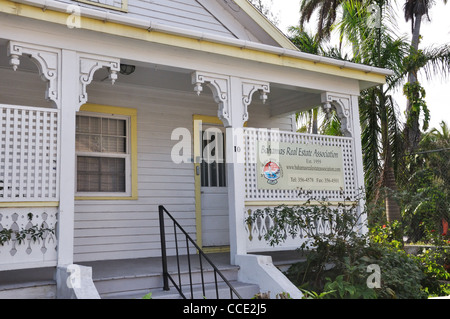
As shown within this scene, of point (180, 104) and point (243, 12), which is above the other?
point (243, 12)

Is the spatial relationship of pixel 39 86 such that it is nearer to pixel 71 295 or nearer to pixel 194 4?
pixel 194 4

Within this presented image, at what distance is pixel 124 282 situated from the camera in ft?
18.2

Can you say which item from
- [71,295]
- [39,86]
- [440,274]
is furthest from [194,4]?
[440,274]

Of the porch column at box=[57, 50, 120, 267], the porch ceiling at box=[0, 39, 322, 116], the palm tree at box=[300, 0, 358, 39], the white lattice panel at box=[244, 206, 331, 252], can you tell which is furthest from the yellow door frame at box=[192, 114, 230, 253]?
the palm tree at box=[300, 0, 358, 39]

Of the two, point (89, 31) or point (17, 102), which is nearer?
point (89, 31)

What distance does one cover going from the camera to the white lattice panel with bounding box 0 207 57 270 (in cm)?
502

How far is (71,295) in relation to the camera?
4730mm

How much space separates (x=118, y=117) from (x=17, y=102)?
159cm

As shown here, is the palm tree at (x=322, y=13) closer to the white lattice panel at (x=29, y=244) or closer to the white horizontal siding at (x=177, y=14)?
the white horizontal siding at (x=177, y=14)

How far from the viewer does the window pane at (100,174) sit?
7.38m

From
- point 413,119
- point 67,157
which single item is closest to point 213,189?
point 67,157

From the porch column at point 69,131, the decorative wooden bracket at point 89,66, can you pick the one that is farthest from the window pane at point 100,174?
the decorative wooden bracket at point 89,66

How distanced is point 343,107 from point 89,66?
14.4 ft

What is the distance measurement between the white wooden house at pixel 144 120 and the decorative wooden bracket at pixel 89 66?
0.06 ft
